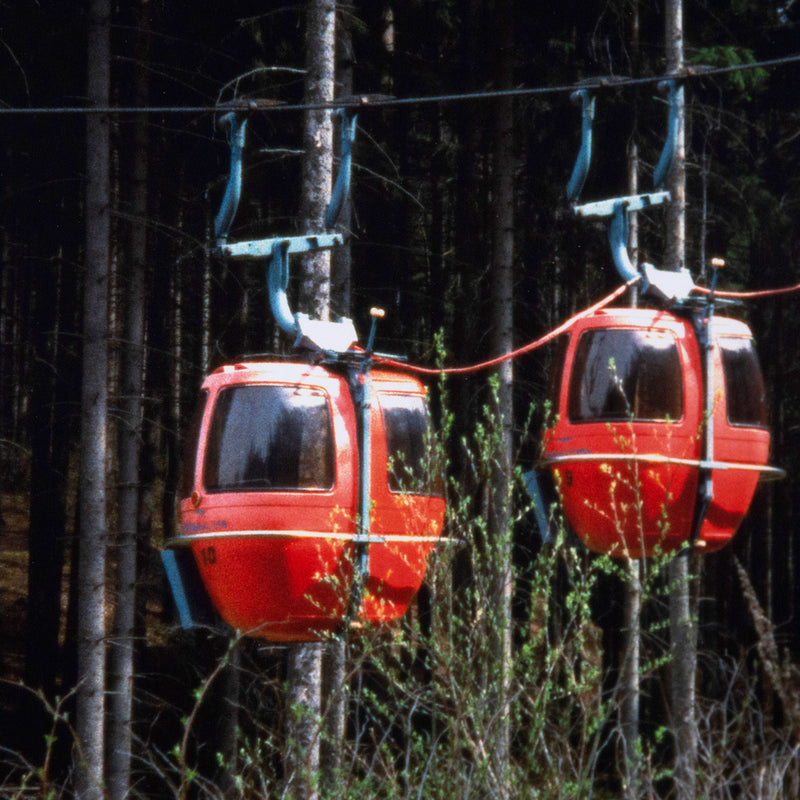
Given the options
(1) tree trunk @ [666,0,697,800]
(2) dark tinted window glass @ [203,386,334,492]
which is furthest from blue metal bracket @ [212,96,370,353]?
(1) tree trunk @ [666,0,697,800]

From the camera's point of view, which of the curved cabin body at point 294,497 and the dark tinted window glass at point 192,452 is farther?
the dark tinted window glass at point 192,452

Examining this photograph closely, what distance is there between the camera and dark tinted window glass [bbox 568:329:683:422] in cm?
881

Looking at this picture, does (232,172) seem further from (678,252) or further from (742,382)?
(678,252)

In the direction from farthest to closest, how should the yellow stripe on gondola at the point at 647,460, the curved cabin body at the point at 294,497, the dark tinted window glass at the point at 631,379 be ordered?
1. the dark tinted window glass at the point at 631,379
2. the yellow stripe on gondola at the point at 647,460
3. the curved cabin body at the point at 294,497

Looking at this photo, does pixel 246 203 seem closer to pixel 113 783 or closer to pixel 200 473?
pixel 113 783

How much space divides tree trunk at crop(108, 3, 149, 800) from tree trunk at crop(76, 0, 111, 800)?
48.2 inches

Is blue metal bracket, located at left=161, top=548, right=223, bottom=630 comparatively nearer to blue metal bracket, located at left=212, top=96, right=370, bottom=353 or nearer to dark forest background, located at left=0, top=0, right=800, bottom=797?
blue metal bracket, located at left=212, top=96, right=370, bottom=353

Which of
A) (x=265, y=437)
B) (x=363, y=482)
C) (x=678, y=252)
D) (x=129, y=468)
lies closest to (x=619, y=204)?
(x=363, y=482)

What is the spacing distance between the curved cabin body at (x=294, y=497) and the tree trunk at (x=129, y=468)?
9.19 m

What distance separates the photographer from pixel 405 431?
8.70 meters

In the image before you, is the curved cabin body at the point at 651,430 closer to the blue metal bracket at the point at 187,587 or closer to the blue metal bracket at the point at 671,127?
the blue metal bracket at the point at 671,127

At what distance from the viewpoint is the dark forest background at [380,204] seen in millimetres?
19344

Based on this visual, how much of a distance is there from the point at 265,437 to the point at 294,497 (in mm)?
419

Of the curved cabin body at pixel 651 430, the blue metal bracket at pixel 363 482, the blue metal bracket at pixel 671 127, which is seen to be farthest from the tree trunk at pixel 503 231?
the blue metal bracket at pixel 671 127
